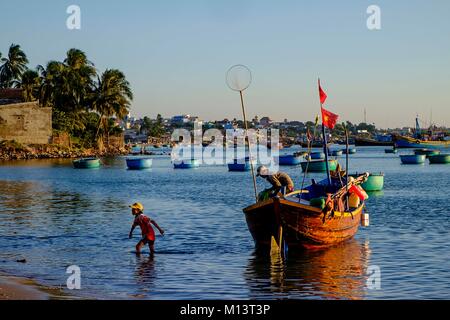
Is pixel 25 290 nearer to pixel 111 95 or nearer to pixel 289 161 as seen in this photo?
pixel 289 161

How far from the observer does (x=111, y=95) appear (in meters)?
122

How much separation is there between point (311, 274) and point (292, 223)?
8.04 ft

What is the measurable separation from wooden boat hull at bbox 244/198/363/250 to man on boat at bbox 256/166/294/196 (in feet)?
2.44

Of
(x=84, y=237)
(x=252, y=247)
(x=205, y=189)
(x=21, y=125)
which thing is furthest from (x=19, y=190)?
(x=21, y=125)

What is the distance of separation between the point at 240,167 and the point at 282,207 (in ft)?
234

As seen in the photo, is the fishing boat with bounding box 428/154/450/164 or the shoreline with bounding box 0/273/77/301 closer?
the shoreline with bounding box 0/273/77/301

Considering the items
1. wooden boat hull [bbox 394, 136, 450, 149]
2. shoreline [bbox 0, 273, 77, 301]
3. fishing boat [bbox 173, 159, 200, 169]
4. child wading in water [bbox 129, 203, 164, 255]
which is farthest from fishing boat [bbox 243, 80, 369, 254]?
wooden boat hull [bbox 394, 136, 450, 149]

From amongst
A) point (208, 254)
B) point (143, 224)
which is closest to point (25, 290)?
point (143, 224)

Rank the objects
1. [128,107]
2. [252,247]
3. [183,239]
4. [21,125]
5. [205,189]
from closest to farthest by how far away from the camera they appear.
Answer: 1. [252,247]
2. [183,239]
3. [205,189]
4. [21,125]
5. [128,107]

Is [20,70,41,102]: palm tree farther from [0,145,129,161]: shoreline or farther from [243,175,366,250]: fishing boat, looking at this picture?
[243,175,366,250]: fishing boat

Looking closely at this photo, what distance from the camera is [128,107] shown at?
5037 inches

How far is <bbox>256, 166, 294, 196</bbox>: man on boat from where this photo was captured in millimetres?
22734

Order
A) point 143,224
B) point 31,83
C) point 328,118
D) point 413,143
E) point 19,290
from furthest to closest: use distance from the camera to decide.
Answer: point 413,143 → point 31,83 → point 328,118 → point 143,224 → point 19,290

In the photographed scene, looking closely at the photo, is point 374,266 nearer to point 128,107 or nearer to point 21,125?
point 21,125
